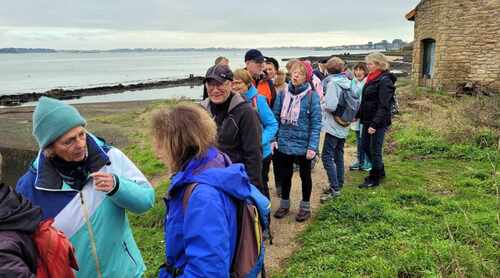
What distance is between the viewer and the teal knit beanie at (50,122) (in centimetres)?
229

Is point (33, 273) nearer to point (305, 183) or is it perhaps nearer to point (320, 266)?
point (320, 266)

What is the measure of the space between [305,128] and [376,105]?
1.68 meters

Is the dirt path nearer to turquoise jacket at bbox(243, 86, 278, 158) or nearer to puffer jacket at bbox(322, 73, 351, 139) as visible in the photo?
puffer jacket at bbox(322, 73, 351, 139)

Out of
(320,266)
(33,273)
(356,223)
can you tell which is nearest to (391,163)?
(356,223)

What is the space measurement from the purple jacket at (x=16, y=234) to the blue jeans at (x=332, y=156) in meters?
4.68

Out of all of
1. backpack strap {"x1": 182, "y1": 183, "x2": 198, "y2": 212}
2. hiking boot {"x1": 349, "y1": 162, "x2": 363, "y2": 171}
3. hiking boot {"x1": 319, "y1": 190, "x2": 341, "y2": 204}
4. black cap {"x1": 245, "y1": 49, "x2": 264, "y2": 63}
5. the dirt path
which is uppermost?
black cap {"x1": 245, "y1": 49, "x2": 264, "y2": 63}

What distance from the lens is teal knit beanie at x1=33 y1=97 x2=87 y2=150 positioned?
90.4 inches

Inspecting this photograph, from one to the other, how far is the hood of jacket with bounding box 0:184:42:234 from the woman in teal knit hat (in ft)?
1.63

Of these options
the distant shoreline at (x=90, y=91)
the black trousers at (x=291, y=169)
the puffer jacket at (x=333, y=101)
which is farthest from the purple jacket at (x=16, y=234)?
the distant shoreline at (x=90, y=91)

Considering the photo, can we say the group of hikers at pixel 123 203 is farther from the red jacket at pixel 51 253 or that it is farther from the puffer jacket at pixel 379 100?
the puffer jacket at pixel 379 100

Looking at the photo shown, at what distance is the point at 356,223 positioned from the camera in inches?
209

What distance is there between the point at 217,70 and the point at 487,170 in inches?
215

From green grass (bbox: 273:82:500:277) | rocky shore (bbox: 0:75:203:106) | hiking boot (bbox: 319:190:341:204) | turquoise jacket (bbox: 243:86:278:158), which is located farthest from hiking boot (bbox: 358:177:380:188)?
rocky shore (bbox: 0:75:203:106)

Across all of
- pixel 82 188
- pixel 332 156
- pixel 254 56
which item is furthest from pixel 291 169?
pixel 82 188
